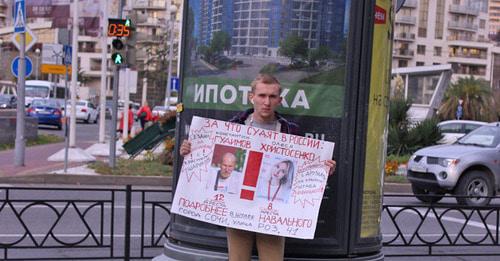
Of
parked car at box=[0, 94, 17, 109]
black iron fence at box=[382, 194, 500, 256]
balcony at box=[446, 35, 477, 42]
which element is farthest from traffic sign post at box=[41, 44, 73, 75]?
balcony at box=[446, 35, 477, 42]

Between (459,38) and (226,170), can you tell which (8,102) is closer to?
(226,170)

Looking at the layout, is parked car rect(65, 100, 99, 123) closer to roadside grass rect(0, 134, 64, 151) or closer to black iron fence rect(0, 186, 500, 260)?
roadside grass rect(0, 134, 64, 151)

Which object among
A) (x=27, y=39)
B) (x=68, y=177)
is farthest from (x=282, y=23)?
(x=27, y=39)

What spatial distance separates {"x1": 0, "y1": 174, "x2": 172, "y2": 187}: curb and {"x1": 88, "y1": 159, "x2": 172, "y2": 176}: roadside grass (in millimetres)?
518

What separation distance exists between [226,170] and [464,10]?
101669mm

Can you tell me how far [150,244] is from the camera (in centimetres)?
927

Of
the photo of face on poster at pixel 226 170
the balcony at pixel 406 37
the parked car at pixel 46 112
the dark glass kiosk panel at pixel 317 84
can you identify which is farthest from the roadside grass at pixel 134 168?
the balcony at pixel 406 37

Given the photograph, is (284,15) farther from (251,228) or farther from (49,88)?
(49,88)

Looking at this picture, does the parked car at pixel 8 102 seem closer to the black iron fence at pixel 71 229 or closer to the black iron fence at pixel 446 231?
the black iron fence at pixel 71 229

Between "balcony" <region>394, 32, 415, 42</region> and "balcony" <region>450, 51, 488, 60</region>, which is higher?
"balcony" <region>394, 32, 415, 42</region>

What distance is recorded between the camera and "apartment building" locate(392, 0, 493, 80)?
9550cm

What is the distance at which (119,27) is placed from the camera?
19422mm

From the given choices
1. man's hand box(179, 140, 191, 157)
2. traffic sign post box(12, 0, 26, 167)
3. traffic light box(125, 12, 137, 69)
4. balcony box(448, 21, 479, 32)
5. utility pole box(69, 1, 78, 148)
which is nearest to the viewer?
man's hand box(179, 140, 191, 157)

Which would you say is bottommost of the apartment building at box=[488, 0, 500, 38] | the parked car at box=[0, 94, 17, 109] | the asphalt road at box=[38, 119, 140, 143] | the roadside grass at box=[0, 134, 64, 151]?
the asphalt road at box=[38, 119, 140, 143]
